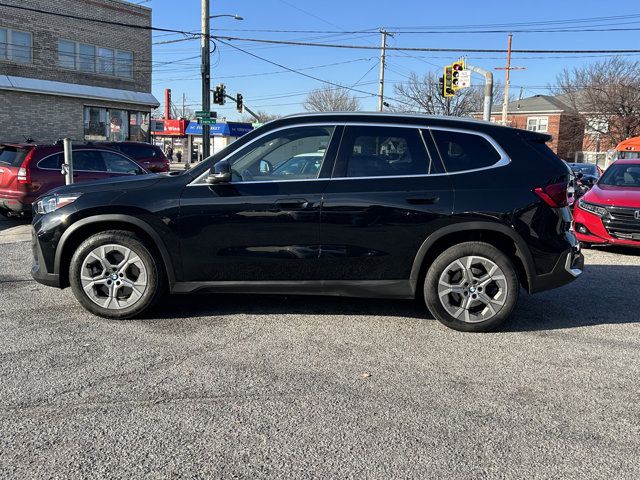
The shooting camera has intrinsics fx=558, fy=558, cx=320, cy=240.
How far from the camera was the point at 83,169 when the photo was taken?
11.1 meters

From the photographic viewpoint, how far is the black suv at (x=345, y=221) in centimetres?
462

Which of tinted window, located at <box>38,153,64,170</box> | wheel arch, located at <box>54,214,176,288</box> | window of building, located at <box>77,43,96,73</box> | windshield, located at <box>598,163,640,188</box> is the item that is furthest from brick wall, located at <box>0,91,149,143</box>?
windshield, located at <box>598,163,640,188</box>

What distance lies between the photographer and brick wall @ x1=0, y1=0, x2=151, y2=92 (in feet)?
79.8

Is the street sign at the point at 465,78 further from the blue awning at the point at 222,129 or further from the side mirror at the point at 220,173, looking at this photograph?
the blue awning at the point at 222,129

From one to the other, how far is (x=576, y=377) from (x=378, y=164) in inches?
87.3

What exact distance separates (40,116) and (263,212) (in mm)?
24441

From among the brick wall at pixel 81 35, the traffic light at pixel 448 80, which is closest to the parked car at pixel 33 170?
the traffic light at pixel 448 80

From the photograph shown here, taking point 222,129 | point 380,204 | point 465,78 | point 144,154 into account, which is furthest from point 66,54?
point 380,204

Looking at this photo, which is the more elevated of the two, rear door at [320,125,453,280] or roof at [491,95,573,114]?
roof at [491,95,573,114]

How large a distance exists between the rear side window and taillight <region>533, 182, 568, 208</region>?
30.8ft

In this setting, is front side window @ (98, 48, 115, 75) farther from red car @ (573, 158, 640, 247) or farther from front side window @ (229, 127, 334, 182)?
front side window @ (229, 127, 334, 182)

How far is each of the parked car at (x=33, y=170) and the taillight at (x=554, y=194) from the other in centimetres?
759

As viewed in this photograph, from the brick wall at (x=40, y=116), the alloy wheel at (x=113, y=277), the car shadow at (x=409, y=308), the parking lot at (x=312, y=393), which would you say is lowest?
the parking lot at (x=312, y=393)

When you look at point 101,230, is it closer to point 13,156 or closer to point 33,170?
point 33,170
